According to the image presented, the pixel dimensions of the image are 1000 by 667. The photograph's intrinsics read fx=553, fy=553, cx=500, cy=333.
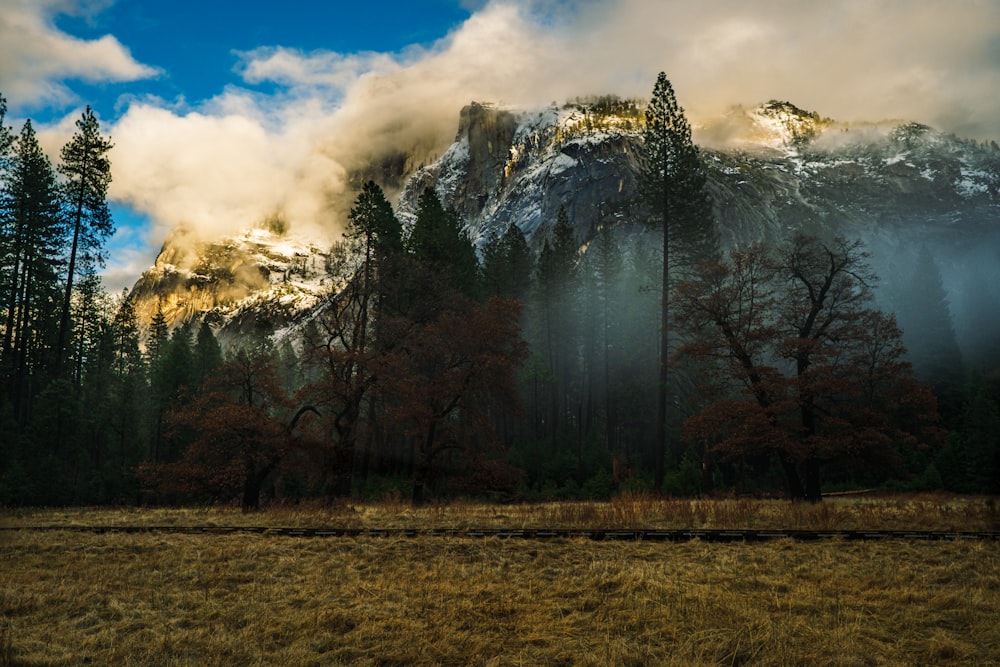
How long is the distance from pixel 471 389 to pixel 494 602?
17.5 m

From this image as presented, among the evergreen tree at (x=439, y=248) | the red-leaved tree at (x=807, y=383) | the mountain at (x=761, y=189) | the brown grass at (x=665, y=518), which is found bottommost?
the brown grass at (x=665, y=518)

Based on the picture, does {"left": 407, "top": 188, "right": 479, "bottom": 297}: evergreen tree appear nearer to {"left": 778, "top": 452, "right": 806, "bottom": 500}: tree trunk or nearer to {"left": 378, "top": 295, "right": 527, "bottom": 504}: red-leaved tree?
{"left": 378, "top": 295, "right": 527, "bottom": 504}: red-leaved tree

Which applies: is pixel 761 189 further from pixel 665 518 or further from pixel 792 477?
pixel 665 518

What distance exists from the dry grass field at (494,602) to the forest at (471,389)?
987cm

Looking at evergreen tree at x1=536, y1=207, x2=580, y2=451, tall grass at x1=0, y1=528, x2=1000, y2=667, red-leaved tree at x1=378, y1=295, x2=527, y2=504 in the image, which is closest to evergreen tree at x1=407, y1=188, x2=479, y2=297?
red-leaved tree at x1=378, y1=295, x2=527, y2=504

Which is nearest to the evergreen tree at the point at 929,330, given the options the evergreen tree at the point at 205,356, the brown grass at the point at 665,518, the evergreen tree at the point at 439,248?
the evergreen tree at the point at 439,248

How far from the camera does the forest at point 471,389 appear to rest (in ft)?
67.4

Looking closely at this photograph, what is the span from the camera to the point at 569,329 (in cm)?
5538

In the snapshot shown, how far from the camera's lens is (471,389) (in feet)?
80.8

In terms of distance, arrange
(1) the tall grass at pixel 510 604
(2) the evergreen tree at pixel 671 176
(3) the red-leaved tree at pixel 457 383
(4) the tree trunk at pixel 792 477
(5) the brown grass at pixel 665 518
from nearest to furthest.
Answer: (1) the tall grass at pixel 510 604 < (5) the brown grass at pixel 665 518 < (4) the tree trunk at pixel 792 477 < (3) the red-leaved tree at pixel 457 383 < (2) the evergreen tree at pixel 671 176

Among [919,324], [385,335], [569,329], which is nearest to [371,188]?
[385,335]

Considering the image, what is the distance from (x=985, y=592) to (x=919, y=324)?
221ft

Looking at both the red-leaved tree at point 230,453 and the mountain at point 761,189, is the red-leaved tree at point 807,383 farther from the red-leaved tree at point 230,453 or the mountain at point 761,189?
the mountain at point 761,189

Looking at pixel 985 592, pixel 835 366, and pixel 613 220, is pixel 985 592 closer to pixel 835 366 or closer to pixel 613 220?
pixel 835 366
